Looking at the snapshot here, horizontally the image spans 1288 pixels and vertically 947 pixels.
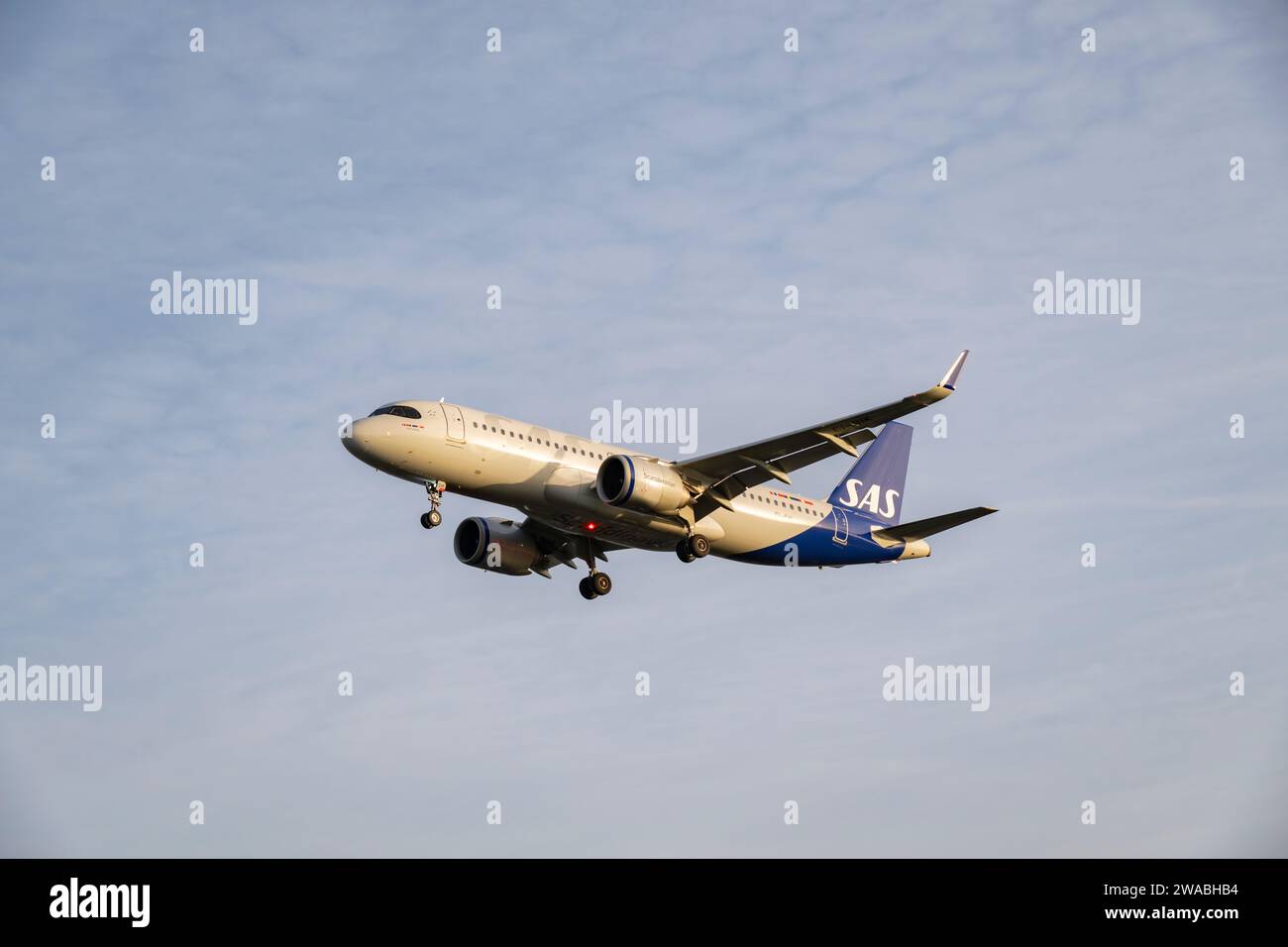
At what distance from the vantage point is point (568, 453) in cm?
5206

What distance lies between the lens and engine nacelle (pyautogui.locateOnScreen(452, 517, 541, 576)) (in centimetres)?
5875

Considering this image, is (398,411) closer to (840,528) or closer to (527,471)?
(527,471)

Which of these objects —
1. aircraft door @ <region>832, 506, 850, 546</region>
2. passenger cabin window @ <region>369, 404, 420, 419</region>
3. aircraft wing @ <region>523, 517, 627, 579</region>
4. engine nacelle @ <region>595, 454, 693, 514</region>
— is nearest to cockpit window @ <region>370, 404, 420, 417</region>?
passenger cabin window @ <region>369, 404, 420, 419</region>

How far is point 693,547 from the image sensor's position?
54344 mm

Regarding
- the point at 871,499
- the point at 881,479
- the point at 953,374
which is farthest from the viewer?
the point at 881,479

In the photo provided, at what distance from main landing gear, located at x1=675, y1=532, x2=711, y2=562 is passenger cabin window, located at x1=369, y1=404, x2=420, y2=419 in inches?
434

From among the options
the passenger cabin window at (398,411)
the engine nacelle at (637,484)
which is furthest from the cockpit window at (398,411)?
the engine nacelle at (637,484)

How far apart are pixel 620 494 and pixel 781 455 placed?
5.67 meters

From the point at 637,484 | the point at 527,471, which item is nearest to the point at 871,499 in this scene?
the point at 637,484

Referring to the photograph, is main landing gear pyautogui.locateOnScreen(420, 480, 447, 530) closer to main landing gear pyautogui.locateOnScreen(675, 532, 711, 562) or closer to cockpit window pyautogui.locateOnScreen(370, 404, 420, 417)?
cockpit window pyautogui.locateOnScreen(370, 404, 420, 417)

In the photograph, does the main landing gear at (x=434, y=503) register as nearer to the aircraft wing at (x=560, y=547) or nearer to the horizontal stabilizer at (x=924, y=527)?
the aircraft wing at (x=560, y=547)
